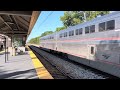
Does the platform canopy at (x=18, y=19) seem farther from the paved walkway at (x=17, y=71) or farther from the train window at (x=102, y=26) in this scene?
the train window at (x=102, y=26)

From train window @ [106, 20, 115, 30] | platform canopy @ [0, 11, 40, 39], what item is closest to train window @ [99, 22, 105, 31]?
train window @ [106, 20, 115, 30]

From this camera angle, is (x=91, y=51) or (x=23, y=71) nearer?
(x=23, y=71)

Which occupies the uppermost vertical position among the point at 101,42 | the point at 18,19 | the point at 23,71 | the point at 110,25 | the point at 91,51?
the point at 18,19

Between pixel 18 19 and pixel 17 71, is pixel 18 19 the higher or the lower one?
the higher one

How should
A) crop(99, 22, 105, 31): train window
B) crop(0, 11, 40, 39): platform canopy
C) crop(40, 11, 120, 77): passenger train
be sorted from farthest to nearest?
→ crop(99, 22, 105, 31): train window < crop(40, 11, 120, 77): passenger train < crop(0, 11, 40, 39): platform canopy

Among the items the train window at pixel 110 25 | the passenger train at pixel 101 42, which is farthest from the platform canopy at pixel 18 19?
the train window at pixel 110 25

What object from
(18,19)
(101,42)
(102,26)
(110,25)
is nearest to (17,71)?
(101,42)

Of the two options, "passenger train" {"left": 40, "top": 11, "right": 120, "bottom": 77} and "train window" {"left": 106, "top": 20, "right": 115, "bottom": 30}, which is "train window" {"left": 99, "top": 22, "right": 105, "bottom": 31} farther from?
"train window" {"left": 106, "top": 20, "right": 115, "bottom": 30}

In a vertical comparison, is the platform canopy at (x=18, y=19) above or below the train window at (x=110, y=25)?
above

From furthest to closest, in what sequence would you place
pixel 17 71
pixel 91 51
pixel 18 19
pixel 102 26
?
pixel 18 19, pixel 91 51, pixel 102 26, pixel 17 71

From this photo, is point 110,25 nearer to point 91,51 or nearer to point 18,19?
point 91,51

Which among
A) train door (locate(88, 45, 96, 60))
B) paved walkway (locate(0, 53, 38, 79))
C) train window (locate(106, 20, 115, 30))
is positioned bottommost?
paved walkway (locate(0, 53, 38, 79))
